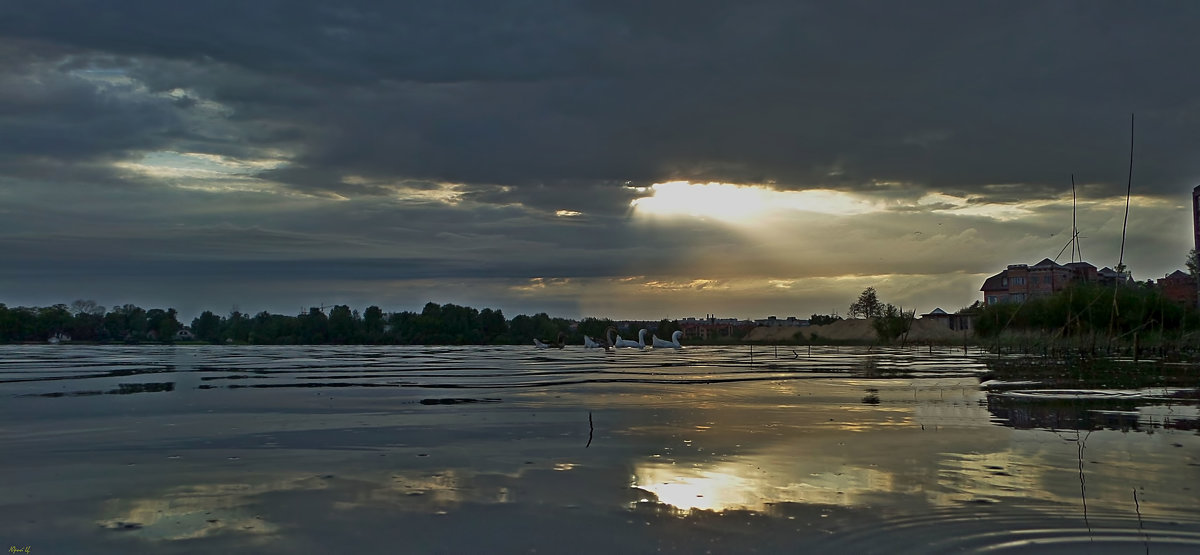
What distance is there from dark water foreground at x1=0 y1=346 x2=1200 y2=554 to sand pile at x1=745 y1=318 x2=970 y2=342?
9848 cm

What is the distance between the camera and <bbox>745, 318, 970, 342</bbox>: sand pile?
369 feet

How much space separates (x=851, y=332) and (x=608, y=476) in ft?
396

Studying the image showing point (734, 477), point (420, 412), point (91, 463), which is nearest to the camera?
point (734, 477)

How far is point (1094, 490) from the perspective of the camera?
27.4ft

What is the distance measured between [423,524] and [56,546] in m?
2.87

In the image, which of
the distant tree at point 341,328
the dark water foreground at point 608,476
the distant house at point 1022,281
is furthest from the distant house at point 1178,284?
the distant tree at point 341,328

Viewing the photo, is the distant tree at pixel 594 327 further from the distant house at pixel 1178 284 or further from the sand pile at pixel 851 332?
the distant house at pixel 1178 284

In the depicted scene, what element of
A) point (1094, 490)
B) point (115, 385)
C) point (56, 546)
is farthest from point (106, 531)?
point (115, 385)

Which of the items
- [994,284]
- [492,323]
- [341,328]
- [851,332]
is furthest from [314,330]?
[994,284]

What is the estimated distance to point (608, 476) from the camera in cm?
946

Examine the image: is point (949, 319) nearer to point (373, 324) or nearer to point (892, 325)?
point (892, 325)

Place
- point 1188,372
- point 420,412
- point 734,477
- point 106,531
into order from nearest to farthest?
point 106,531 → point 734,477 → point 420,412 → point 1188,372

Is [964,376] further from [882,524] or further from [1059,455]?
[882,524]

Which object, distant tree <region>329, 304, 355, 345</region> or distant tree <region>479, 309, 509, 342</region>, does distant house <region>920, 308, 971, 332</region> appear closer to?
distant tree <region>479, 309, 509, 342</region>
